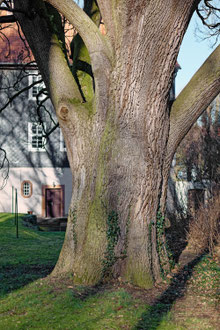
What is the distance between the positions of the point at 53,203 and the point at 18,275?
19.9m

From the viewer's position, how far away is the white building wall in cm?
2762

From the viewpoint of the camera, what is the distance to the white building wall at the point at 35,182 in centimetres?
2762

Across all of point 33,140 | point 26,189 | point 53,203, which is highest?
point 33,140

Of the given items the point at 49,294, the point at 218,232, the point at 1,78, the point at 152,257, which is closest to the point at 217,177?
the point at 218,232

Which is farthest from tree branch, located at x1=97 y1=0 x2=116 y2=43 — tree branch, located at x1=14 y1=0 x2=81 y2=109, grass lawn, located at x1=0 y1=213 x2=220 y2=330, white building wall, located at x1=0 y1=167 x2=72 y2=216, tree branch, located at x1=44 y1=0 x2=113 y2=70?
white building wall, located at x1=0 y1=167 x2=72 y2=216

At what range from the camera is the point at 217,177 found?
608 inches

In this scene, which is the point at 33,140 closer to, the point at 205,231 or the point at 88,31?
the point at 205,231

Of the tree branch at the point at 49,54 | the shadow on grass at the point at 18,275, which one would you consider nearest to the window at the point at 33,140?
the shadow on grass at the point at 18,275

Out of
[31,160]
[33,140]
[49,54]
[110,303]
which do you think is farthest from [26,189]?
[110,303]

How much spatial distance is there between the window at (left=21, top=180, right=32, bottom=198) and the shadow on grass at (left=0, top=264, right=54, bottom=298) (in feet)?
61.5

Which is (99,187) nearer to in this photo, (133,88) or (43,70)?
(133,88)

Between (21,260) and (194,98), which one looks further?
(21,260)

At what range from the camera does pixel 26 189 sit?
27.9 m

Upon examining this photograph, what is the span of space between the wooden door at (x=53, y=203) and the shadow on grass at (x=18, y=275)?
60.8 ft
